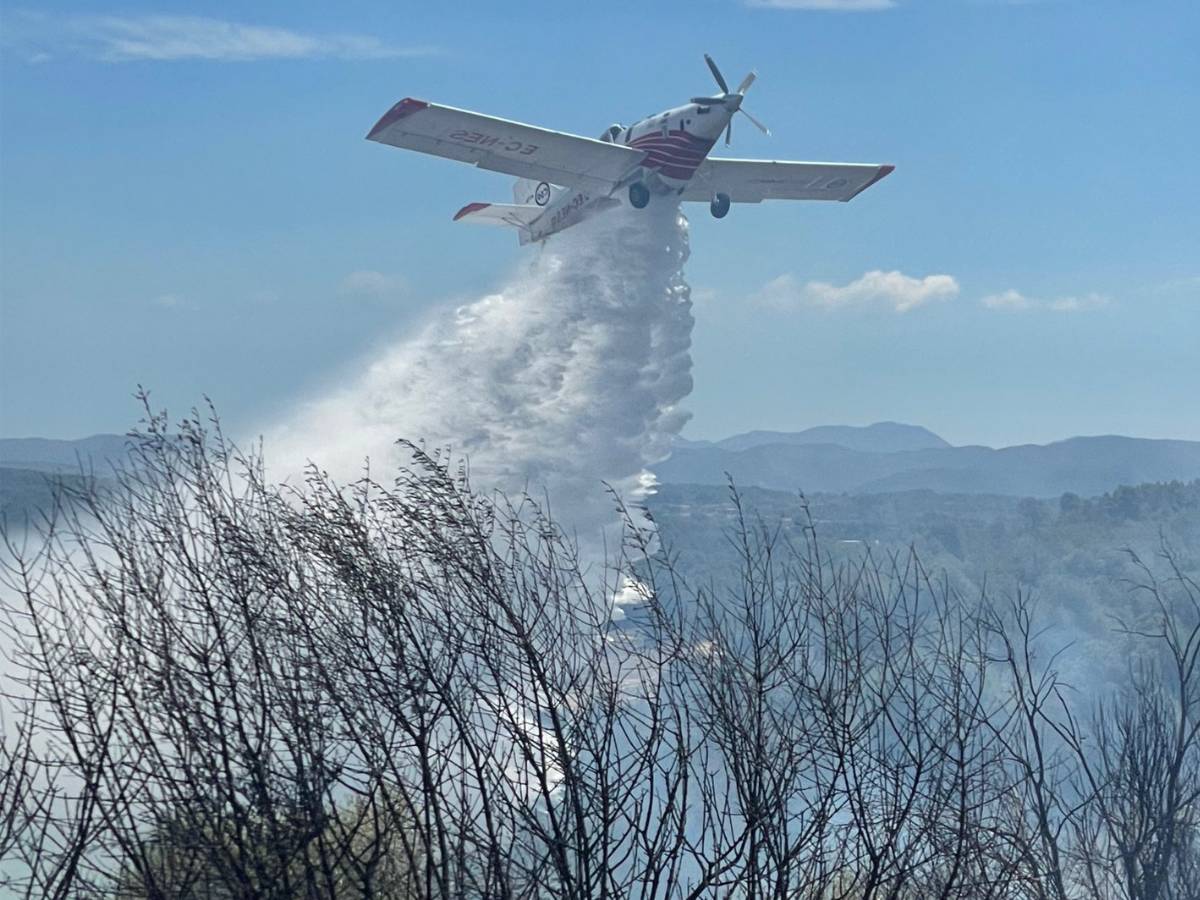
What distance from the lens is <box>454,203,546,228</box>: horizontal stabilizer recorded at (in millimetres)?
35031

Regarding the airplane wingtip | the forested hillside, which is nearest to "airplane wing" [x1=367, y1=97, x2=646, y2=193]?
the airplane wingtip

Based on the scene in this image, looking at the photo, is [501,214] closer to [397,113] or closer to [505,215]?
[505,215]

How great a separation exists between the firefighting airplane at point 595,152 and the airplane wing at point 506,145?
2cm

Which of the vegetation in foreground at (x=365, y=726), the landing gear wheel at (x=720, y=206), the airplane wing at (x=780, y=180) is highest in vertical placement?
the airplane wing at (x=780, y=180)

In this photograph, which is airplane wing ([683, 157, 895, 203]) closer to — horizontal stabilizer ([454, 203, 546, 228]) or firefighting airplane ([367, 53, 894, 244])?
firefighting airplane ([367, 53, 894, 244])

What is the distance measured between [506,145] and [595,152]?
6.72 ft

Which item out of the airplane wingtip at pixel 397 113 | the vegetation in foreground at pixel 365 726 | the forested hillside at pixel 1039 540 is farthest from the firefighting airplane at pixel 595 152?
the forested hillside at pixel 1039 540

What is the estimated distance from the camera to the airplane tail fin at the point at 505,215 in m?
35.0

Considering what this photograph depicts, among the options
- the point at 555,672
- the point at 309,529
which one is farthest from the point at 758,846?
the point at 309,529

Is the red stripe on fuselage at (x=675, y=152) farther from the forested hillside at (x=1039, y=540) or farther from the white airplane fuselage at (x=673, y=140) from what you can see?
the forested hillside at (x=1039, y=540)

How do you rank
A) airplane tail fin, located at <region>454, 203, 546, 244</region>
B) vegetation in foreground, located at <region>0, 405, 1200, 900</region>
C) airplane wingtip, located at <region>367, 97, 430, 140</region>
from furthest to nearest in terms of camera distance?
airplane tail fin, located at <region>454, 203, 546, 244</region> → airplane wingtip, located at <region>367, 97, 430, 140</region> → vegetation in foreground, located at <region>0, 405, 1200, 900</region>

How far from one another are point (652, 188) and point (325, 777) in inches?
917

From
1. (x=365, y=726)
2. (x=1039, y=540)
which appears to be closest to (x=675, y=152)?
(x=365, y=726)

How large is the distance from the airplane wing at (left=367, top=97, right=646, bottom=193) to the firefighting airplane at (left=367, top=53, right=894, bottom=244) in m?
0.02
